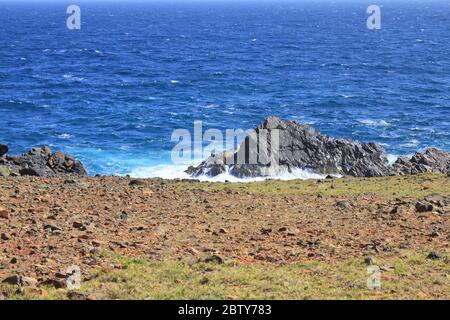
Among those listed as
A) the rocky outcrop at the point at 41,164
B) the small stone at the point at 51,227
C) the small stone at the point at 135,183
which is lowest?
the rocky outcrop at the point at 41,164

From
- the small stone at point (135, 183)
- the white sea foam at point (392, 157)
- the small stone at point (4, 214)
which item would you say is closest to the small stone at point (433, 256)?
the small stone at point (4, 214)

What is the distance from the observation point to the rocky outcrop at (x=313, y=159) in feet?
123

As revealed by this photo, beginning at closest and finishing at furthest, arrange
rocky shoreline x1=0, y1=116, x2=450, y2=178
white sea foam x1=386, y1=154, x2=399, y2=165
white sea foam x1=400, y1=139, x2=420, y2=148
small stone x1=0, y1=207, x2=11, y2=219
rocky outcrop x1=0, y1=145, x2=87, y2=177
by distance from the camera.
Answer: small stone x1=0, y1=207, x2=11, y2=219
rocky outcrop x1=0, y1=145, x2=87, y2=177
rocky shoreline x1=0, y1=116, x2=450, y2=178
white sea foam x1=386, y1=154, x2=399, y2=165
white sea foam x1=400, y1=139, x2=420, y2=148

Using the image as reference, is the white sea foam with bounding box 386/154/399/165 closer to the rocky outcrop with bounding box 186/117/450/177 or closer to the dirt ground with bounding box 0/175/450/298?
the rocky outcrop with bounding box 186/117/450/177

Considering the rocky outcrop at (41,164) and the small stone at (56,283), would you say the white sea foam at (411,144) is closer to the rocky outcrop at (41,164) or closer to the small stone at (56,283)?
the rocky outcrop at (41,164)

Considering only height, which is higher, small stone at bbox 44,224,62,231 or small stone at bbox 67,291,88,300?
small stone at bbox 67,291,88,300

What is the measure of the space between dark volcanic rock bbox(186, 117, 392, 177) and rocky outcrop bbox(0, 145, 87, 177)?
728 cm

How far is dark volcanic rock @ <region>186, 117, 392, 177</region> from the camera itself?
123ft

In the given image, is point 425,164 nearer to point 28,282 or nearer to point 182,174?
point 182,174

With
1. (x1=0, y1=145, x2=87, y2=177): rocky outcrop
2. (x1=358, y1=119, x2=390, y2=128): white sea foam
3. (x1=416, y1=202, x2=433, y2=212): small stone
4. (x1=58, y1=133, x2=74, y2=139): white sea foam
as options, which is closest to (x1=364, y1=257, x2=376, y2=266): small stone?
(x1=416, y1=202, x2=433, y2=212): small stone

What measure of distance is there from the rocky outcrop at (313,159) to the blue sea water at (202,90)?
483 cm

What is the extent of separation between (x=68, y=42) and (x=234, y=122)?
78811 mm

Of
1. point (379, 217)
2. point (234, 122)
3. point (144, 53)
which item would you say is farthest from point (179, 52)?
point (379, 217)

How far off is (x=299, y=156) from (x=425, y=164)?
715cm
